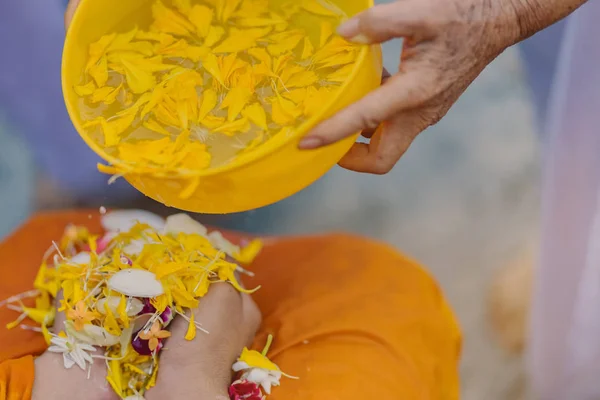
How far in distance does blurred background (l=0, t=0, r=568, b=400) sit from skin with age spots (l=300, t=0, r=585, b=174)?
43 centimetres

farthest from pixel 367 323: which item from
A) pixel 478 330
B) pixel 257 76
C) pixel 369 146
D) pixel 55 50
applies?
pixel 55 50

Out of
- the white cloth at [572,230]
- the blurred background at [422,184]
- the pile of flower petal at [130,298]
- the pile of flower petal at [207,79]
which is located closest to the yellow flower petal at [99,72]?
the pile of flower petal at [207,79]

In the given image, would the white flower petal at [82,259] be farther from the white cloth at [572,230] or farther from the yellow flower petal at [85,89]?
the white cloth at [572,230]

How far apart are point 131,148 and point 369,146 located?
0.88 feet

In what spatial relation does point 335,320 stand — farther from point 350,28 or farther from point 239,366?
point 350,28

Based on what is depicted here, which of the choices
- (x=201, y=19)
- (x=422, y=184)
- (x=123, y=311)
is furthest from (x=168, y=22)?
(x=422, y=184)

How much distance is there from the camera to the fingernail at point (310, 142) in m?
0.63

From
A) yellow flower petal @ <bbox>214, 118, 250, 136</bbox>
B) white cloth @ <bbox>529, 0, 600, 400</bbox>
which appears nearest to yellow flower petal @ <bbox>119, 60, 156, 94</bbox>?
yellow flower petal @ <bbox>214, 118, 250, 136</bbox>

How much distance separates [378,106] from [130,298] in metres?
0.38

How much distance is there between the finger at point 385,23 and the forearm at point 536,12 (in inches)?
6.2

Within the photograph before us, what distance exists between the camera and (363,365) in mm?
859

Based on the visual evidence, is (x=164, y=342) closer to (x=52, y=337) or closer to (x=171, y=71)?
(x=52, y=337)

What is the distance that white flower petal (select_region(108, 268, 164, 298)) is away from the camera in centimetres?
77

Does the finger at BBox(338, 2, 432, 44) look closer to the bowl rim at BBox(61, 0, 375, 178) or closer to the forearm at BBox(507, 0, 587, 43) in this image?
the bowl rim at BBox(61, 0, 375, 178)
